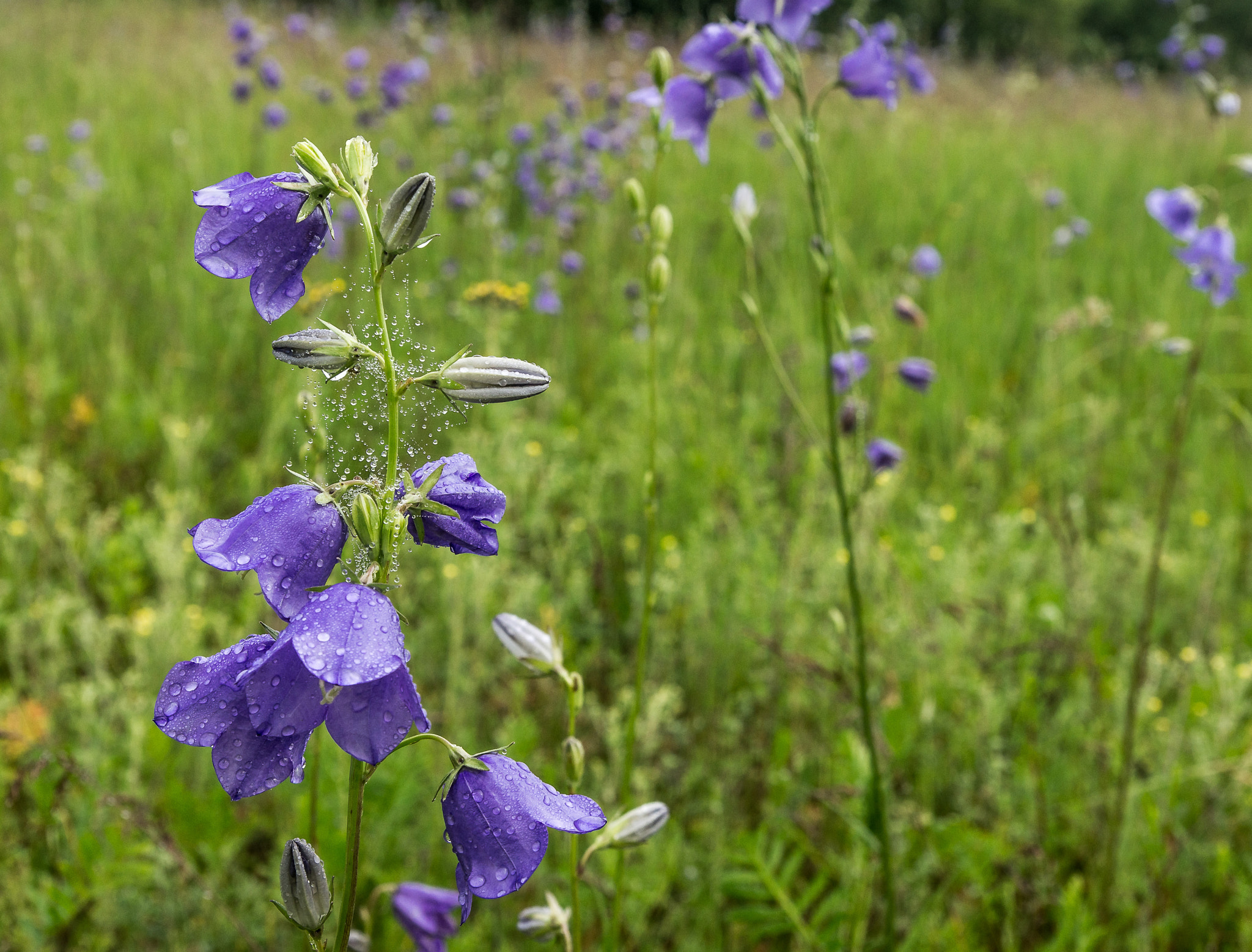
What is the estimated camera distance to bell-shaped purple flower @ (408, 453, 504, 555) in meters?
0.91

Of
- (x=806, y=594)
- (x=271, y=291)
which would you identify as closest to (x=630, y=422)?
(x=806, y=594)

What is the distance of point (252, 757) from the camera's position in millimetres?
826

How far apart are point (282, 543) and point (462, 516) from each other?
172mm

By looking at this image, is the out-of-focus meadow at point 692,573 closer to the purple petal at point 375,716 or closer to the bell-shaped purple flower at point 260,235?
the purple petal at point 375,716

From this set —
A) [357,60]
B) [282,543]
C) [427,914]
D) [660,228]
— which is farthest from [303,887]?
[357,60]

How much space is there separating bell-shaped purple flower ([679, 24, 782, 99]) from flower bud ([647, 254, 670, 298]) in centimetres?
42

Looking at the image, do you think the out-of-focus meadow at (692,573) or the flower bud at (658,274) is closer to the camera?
the flower bud at (658,274)

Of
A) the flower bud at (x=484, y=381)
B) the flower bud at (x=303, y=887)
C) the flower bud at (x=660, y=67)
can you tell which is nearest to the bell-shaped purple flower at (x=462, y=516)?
the flower bud at (x=484, y=381)

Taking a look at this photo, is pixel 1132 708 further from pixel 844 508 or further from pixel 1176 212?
pixel 1176 212

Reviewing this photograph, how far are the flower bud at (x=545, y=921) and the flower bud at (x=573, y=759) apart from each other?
0.14m

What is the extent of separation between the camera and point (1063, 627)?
106 inches

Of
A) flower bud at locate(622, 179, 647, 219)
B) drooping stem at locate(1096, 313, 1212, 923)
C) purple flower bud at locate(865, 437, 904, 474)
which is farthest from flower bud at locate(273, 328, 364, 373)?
purple flower bud at locate(865, 437, 904, 474)

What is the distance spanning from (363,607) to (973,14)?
23.5 meters

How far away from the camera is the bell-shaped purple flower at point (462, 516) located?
915 millimetres
